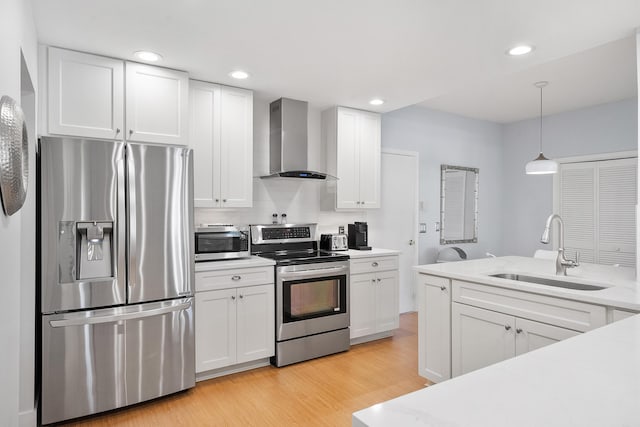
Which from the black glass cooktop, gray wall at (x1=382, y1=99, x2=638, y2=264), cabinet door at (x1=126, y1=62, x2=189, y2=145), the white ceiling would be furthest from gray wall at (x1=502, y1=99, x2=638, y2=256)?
cabinet door at (x1=126, y1=62, x2=189, y2=145)

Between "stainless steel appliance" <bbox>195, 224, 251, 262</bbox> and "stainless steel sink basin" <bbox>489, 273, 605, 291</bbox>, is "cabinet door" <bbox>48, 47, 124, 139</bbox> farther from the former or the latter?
"stainless steel sink basin" <bbox>489, 273, 605, 291</bbox>

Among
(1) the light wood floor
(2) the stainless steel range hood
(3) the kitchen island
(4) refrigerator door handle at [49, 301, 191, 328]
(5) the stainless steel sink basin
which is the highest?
(2) the stainless steel range hood

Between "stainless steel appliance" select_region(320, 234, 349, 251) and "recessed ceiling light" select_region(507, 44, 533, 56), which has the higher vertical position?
"recessed ceiling light" select_region(507, 44, 533, 56)

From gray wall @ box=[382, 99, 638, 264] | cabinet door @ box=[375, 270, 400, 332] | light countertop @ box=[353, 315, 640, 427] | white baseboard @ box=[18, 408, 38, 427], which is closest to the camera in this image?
light countertop @ box=[353, 315, 640, 427]

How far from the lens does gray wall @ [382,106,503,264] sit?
4922 millimetres

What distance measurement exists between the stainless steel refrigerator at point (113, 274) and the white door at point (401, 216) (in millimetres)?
2502

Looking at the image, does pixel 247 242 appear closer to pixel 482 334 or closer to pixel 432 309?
pixel 432 309

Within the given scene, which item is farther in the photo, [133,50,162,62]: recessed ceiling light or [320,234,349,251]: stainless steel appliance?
[320,234,349,251]: stainless steel appliance

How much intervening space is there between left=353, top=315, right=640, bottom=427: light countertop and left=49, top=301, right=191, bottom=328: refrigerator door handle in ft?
7.31

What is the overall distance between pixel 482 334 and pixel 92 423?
2.54m

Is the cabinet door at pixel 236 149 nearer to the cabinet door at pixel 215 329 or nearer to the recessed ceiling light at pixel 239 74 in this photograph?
the recessed ceiling light at pixel 239 74

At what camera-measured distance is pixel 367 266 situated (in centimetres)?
387

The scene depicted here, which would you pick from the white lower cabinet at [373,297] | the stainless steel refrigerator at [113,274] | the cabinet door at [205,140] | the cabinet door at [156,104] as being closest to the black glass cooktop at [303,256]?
the white lower cabinet at [373,297]

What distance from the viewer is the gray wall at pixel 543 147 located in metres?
4.77
